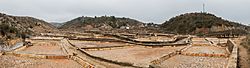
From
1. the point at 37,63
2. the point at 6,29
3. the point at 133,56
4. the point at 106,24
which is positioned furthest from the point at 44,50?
the point at 106,24

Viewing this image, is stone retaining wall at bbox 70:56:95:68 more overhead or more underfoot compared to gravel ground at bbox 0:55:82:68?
more overhead

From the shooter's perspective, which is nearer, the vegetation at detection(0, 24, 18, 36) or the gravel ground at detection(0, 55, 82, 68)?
the gravel ground at detection(0, 55, 82, 68)

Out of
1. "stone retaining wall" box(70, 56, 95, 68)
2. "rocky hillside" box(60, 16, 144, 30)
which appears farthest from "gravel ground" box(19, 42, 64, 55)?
"rocky hillside" box(60, 16, 144, 30)

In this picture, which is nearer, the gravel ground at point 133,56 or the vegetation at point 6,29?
the gravel ground at point 133,56

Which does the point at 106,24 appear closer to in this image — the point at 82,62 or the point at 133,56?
the point at 133,56

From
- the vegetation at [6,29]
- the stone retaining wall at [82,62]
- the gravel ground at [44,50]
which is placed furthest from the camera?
the vegetation at [6,29]

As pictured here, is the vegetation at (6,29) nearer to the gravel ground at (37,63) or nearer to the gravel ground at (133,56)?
the gravel ground at (133,56)

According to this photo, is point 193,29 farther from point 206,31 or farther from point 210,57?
point 210,57

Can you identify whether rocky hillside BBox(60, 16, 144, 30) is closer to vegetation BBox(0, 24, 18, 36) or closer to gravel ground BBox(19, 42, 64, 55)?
vegetation BBox(0, 24, 18, 36)

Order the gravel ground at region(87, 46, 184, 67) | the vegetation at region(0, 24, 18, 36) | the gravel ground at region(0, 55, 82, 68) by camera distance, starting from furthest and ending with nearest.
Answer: the vegetation at region(0, 24, 18, 36) < the gravel ground at region(87, 46, 184, 67) < the gravel ground at region(0, 55, 82, 68)

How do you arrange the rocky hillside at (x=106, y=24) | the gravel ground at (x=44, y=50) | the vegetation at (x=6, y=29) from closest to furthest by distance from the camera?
the gravel ground at (x=44, y=50)
the vegetation at (x=6, y=29)
the rocky hillside at (x=106, y=24)

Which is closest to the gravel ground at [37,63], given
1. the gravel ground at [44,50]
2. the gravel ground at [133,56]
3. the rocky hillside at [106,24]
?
the gravel ground at [133,56]

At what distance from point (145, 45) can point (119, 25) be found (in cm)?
6857

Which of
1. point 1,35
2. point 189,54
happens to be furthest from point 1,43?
point 189,54
